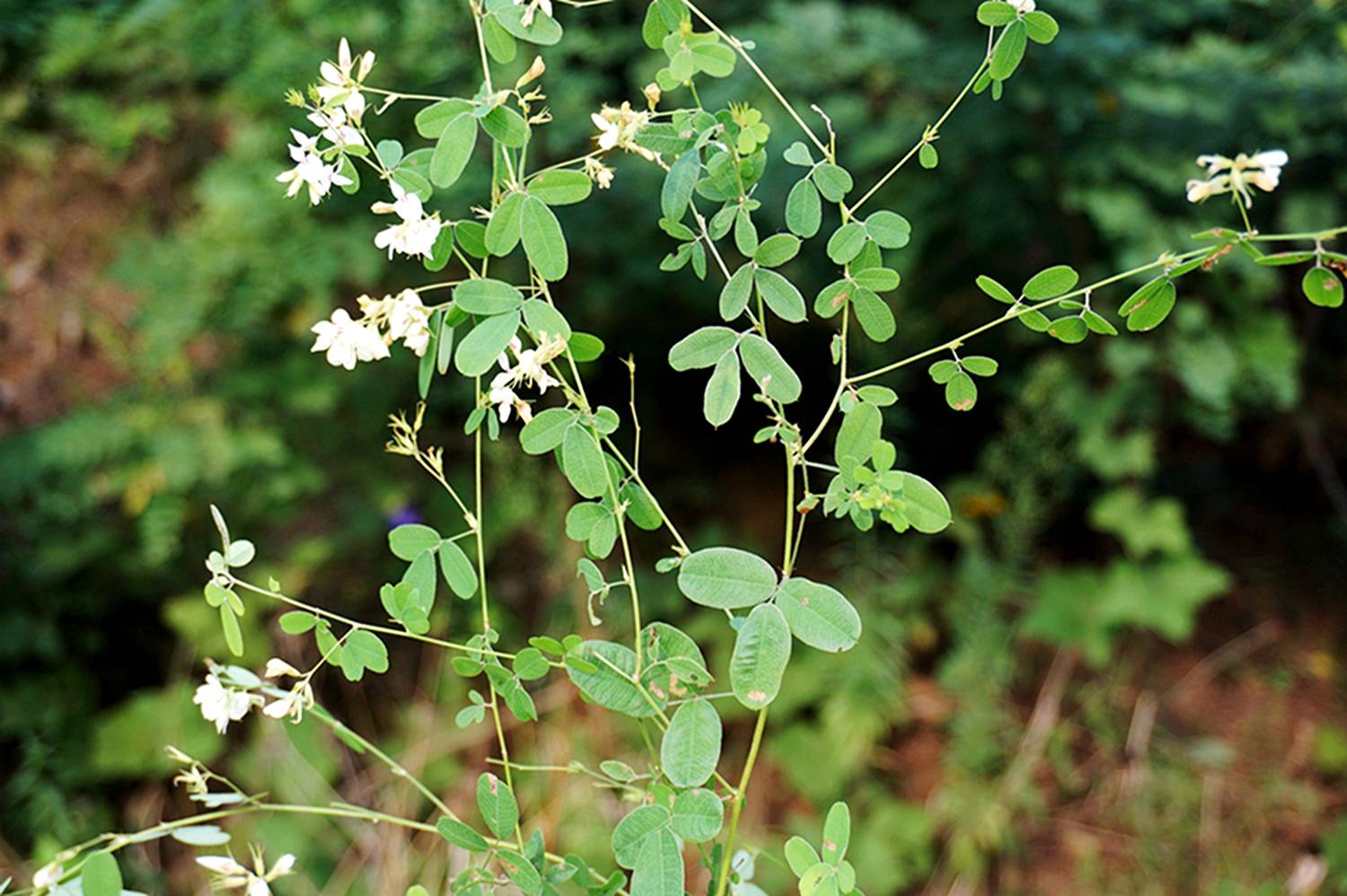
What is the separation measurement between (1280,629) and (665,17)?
94.1 inches

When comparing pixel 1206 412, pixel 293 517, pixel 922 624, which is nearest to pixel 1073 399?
pixel 1206 412

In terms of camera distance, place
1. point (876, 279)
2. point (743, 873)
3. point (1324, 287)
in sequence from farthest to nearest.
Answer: point (743, 873) < point (876, 279) < point (1324, 287)

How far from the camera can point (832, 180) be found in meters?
0.71

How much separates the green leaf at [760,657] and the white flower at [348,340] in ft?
0.89

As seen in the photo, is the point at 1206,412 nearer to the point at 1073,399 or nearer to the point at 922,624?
the point at 1073,399

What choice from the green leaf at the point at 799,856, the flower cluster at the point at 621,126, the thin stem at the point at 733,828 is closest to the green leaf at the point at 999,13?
the green leaf at the point at 799,856

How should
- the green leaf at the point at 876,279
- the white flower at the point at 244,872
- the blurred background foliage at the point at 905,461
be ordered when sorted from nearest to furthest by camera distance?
the white flower at the point at 244,872 → the green leaf at the point at 876,279 → the blurred background foliage at the point at 905,461

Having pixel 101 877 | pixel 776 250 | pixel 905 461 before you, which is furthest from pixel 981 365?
pixel 905 461

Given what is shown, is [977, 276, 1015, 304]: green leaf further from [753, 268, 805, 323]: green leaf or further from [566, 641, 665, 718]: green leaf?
[566, 641, 665, 718]: green leaf

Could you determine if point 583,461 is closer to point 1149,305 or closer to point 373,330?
point 373,330

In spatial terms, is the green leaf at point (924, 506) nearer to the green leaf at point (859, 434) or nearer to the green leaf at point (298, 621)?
the green leaf at point (859, 434)

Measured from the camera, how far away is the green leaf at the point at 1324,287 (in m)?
0.62

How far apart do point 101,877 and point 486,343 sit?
0.38 meters

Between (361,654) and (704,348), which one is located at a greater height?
(704,348)
